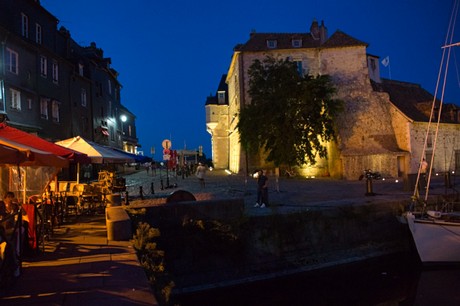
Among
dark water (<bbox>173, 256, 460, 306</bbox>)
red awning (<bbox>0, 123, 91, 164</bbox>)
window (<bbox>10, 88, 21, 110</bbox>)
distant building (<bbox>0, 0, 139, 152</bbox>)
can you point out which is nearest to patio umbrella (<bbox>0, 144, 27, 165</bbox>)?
red awning (<bbox>0, 123, 91, 164</bbox>)

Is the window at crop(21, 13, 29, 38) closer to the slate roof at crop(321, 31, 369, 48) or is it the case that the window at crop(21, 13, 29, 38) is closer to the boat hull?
the slate roof at crop(321, 31, 369, 48)

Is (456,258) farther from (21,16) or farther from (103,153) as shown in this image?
(21,16)

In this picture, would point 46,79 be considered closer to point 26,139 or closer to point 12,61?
point 12,61

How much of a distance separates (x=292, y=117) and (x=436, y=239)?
1881 centimetres

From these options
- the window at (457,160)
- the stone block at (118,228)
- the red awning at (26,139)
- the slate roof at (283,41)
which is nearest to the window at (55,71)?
the slate roof at (283,41)

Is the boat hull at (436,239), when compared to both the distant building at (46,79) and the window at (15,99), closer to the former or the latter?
the distant building at (46,79)

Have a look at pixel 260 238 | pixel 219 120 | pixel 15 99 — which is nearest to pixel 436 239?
pixel 260 238

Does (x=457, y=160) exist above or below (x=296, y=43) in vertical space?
below

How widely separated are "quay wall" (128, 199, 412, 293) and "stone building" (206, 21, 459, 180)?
1859 centimetres

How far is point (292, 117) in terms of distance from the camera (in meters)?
31.9

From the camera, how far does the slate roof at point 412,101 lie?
37281mm

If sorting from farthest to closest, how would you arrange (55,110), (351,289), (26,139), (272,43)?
1. (272,43)
2. (55,110)
3. (351,289)
4. (26,139)

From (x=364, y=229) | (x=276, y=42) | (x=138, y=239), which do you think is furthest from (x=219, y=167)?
(x=138, y=239)

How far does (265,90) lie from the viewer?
34.5 metres
